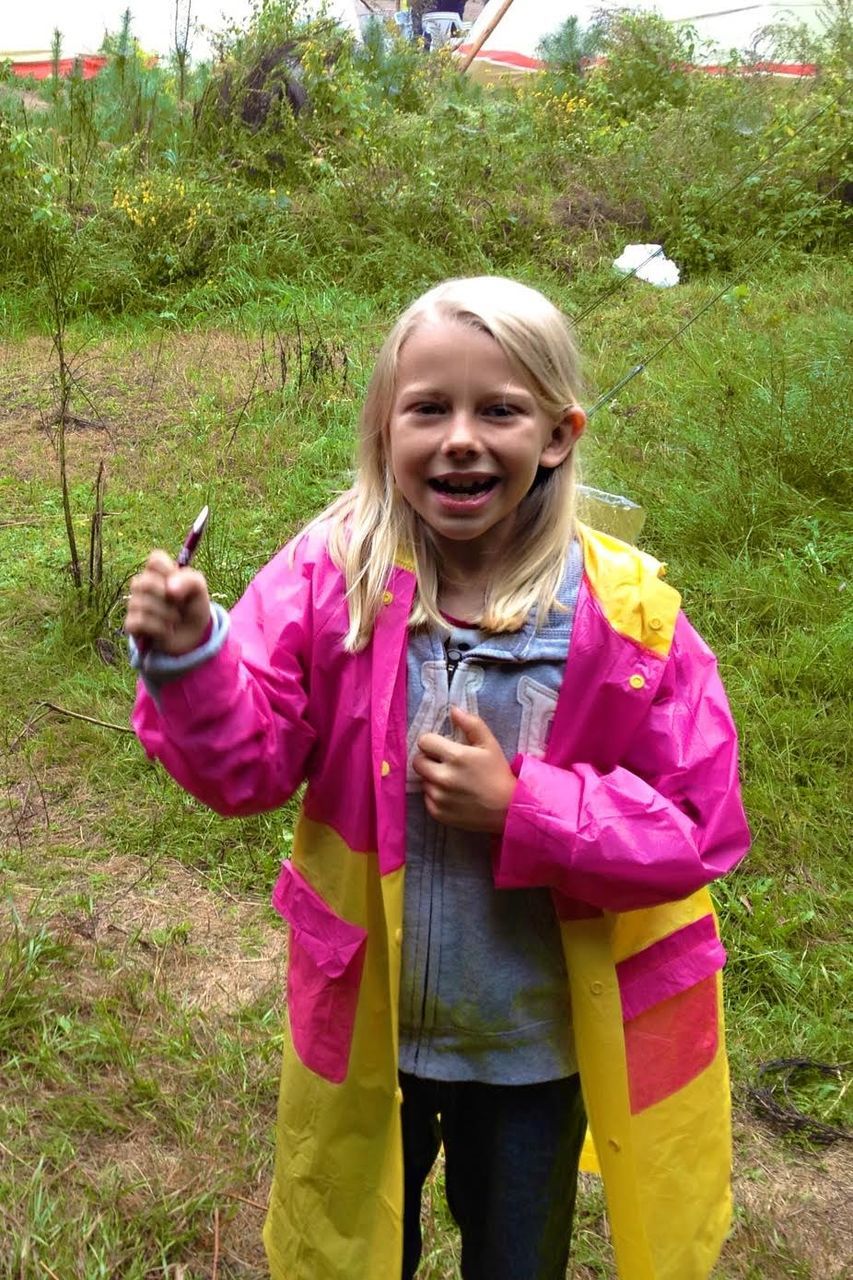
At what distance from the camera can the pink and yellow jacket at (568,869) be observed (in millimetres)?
1320

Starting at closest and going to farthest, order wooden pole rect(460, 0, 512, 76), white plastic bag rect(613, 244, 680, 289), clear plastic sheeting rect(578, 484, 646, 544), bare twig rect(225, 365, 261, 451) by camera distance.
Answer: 1. clear plastic sheeting rect(578, 484, 646, 544)
2. bare twig rect(225, 365, 261, 451)
3. white plastic bag rect(613, 244, 680, 289)
4. wooden pole rect(460, 0, 512, 76)

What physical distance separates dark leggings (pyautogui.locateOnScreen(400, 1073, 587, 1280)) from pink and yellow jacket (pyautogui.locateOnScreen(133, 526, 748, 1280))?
0.08m

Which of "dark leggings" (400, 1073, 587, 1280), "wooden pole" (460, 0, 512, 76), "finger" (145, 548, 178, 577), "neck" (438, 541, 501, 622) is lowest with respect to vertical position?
"dark leggings" (400, 1073, 587, 1280)

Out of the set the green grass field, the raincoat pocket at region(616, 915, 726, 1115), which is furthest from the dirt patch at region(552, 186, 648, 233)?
the raincoat pocket at region(616, 915, 726, 1115)

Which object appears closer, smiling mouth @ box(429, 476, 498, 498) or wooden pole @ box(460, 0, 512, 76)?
smiling mouth @ box(429, 476, 498, 498)

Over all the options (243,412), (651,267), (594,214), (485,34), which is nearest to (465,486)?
(243,412)

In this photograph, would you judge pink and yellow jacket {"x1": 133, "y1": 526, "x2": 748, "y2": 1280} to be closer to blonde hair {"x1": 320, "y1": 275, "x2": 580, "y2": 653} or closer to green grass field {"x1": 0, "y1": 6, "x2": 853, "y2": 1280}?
blonde hair {"x1": 320, "y1": 275, "x2": 580, "y2": 653}

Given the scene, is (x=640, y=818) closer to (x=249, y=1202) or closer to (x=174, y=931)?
(x=249, y=1202)

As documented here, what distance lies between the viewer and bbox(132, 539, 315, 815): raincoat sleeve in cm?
123

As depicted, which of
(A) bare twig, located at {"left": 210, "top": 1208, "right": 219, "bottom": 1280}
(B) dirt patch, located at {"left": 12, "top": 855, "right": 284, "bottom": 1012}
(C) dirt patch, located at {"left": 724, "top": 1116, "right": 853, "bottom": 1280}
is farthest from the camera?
(B) dirt patch, located at {"left": 12, "top": 855, "right": 284, "bottom": 1012}

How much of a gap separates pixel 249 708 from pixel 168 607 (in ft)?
0.55

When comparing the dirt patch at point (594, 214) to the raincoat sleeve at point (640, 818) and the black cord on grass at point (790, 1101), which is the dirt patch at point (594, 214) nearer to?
the black cord on grass at point (790, 1101)

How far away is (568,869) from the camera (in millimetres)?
1312

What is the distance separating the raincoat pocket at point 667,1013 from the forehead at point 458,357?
725 mm
